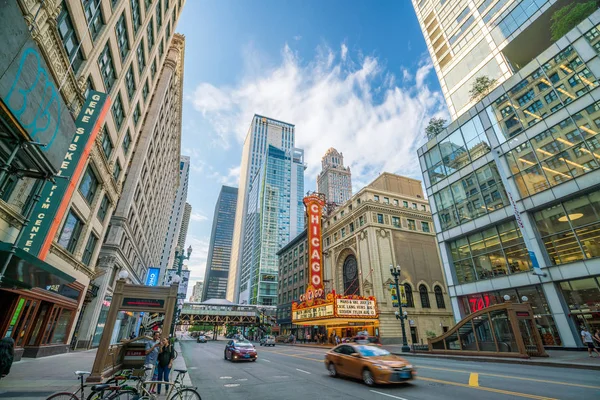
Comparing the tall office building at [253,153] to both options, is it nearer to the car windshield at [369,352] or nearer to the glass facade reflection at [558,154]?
the glass facade reflection at [558,154]

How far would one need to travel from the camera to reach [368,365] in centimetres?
1059

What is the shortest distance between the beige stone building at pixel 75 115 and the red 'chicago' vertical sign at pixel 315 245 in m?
25.4

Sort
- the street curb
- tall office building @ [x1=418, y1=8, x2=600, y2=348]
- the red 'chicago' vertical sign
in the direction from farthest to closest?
the red 'chicago' vertical sign → tall office building @ [x1=418, y1=8, x2=600, y2=348] → the street curb

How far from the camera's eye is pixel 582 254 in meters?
20.7

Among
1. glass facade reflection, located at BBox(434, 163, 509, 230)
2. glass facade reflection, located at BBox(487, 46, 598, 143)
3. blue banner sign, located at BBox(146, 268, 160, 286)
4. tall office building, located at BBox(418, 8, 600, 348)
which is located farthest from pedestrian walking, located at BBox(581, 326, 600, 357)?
blue banner sign, located at BBox(146, 268, 160, 286)

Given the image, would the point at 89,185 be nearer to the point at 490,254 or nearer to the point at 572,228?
the point at 490,254

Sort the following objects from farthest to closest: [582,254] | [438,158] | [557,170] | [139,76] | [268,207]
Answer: [268,207]
[438,158]
[139,76]
[557,170]
[582,254]

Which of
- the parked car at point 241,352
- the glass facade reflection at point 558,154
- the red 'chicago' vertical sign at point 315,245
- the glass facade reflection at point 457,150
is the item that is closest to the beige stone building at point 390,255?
the red 'chicago' vertical sign at point 315,245

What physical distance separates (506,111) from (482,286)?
55.5 ft

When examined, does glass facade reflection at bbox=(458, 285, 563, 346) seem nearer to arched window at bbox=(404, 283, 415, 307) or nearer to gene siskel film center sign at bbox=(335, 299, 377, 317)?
gene siskel film center sign at bbox=(335, 299, 377, 317)

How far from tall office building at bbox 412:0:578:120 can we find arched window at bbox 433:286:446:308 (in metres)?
26.2

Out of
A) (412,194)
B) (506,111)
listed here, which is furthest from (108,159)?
(412,194)

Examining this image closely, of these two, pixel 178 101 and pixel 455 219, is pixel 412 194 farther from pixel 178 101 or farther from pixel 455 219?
pixel 178 101

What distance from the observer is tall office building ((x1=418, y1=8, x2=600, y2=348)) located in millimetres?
20844
